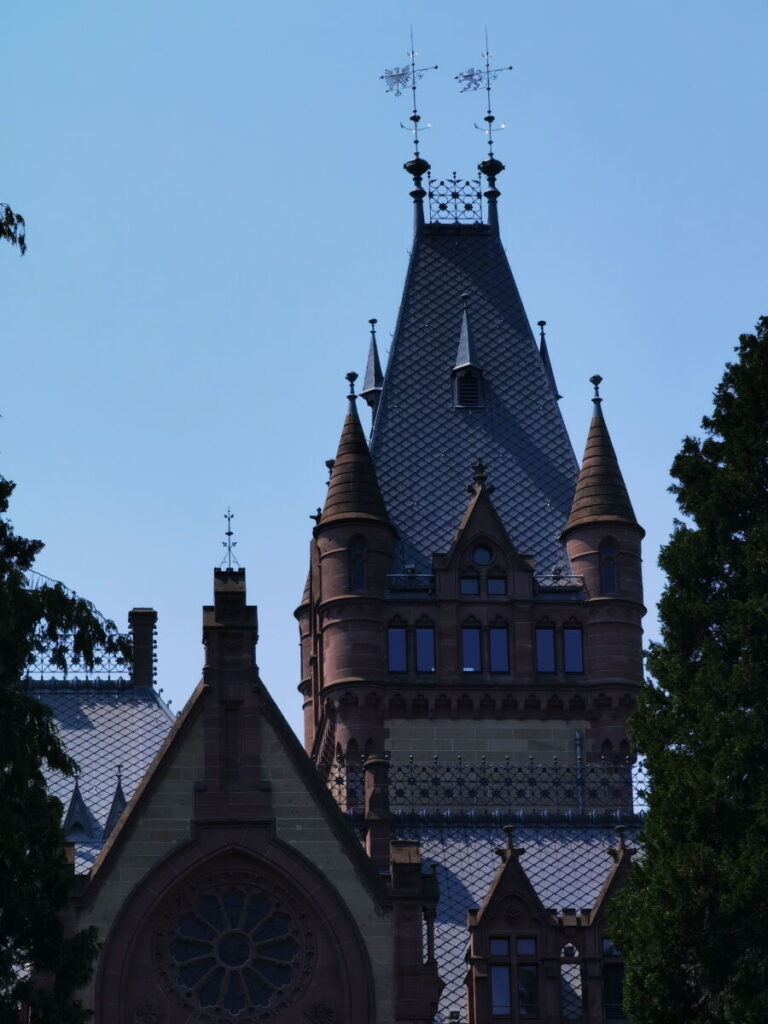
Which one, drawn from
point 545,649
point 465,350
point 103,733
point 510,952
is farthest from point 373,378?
point 510,952

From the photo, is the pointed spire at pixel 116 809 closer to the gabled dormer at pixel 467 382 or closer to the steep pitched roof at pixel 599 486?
the steep pitched roof at pixel 599 486

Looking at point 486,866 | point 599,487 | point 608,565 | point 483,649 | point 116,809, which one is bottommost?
point 486,866

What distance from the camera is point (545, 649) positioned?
79.2m

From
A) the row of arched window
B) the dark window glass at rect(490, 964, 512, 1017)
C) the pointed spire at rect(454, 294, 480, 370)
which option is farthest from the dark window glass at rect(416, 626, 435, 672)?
the dark window glass at rect(490, 964, 512, 1017)

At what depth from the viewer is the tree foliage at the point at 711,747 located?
48188 mm

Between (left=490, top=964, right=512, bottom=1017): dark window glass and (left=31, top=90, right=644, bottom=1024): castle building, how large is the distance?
4cm

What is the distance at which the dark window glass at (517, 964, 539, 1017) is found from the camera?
55844mm

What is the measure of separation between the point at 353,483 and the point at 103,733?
1585 cm

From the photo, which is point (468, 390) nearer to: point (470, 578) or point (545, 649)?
point (470, 578)

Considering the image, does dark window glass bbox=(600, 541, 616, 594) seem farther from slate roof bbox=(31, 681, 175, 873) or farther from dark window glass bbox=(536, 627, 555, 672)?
slate roof bbox=(31, 681, 175, 873)

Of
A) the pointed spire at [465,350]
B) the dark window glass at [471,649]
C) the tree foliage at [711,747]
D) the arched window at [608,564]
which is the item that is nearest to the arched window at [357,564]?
the dark window glass at [471,649]

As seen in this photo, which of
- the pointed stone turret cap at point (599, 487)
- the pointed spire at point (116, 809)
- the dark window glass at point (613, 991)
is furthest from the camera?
the pointed stone turret cap at point (599, 487)

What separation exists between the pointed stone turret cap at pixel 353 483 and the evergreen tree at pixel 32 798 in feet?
106

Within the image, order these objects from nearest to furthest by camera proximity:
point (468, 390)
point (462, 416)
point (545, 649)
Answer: point (545, 649)
point (462, 416)
point (468, 390)
